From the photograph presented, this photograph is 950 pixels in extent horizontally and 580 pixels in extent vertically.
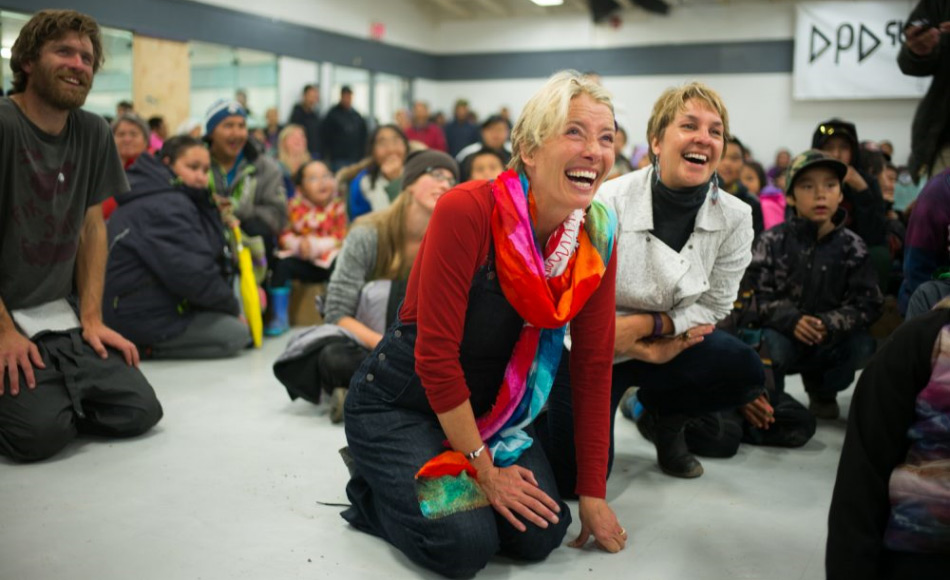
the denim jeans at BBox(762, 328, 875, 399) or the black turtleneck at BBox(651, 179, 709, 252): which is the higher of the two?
the black turtleneck at BBox(651, 179, 709, 252)

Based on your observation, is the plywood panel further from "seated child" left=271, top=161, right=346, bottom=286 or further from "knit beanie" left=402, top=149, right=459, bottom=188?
"knit beanie" left=402, top=149, right=459, bottom=188

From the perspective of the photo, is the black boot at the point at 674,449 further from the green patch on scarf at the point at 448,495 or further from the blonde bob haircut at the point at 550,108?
the blonde bob haircut at the point at 550,108

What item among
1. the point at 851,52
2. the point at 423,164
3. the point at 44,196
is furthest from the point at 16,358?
the point at 851,52

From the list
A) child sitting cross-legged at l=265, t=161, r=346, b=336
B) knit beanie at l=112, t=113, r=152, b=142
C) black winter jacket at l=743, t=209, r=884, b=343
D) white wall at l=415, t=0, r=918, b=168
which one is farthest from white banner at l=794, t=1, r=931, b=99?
knit beanie at l=112, t=113, r=152, b=142

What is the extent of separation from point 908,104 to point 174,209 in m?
11.9

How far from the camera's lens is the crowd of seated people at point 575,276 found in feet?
6.55

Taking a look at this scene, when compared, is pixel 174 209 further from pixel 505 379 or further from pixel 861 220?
pixel 861 220

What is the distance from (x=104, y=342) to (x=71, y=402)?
0.29 m

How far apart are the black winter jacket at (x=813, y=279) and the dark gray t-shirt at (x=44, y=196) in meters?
2.59

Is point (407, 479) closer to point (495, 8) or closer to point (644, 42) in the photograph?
point (644, 42)

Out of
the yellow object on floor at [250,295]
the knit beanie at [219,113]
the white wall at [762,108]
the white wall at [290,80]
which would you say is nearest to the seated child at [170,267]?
the yellow object on floor at [250,295]

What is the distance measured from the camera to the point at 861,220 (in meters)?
3.88

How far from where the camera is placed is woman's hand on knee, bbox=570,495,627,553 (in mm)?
2129

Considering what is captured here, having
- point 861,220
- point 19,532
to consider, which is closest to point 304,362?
point 19,532
